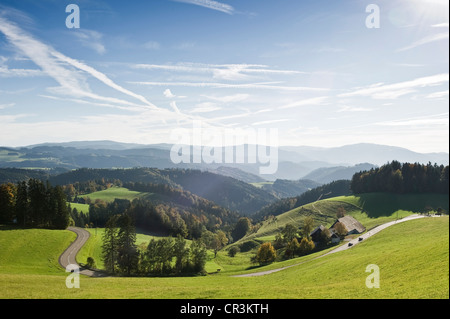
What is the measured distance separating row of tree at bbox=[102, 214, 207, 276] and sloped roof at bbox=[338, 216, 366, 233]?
56.7 metres

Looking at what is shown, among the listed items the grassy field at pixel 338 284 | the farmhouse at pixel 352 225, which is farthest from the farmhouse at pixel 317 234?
the grassy field at pixel 338 284

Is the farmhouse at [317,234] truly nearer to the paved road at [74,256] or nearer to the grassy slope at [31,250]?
the paved road at [74,256]

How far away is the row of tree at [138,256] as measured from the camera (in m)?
65.8

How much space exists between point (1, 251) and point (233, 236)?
453 ft

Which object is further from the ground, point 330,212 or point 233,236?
point 330,212

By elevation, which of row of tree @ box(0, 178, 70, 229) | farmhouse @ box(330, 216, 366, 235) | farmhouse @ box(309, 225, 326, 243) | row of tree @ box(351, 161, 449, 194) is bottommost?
farmhouse @ box(309, 225, 326, 243)

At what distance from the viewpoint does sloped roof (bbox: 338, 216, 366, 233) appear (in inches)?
3497

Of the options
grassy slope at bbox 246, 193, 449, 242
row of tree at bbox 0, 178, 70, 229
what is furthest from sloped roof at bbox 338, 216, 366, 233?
row of tree at bbox 0, 178, 70, 229

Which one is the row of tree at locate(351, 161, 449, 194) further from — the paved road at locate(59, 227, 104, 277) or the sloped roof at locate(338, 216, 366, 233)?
the paved road at locate(59, 227, 104, 277)

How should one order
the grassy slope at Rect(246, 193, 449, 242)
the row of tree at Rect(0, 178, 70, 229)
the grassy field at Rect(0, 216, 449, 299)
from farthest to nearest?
the row of tree at Rect(0, 178, 70, 229), the grassy slope at Rect(246, 193, 449, 242), the grassy field at Rect(0, 216, 449, 299)
